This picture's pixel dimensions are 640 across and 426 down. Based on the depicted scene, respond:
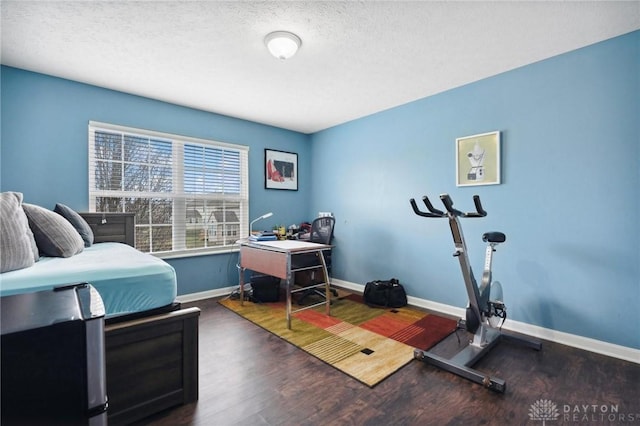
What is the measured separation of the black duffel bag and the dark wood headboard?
107 inches

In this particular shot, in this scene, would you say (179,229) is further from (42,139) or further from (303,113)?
(303,113)

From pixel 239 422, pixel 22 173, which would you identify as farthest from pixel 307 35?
pixel 22 173

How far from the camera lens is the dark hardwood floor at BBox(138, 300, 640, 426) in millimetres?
1578

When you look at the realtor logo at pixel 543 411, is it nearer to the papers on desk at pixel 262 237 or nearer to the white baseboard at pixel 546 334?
the white baseboard at pixel 546 334

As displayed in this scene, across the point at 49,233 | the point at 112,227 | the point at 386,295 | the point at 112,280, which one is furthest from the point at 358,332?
the point at 112,227

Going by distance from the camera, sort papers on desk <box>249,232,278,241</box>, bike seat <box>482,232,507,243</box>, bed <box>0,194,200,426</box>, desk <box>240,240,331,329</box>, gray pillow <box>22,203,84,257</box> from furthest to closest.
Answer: papers on desk <box>249,232,278,241</box> < desk <box>240,240,331,329</box> < bike seat <box>482,232,507,243</box> < gray pillow <box>22,203,84,257</box> < bed <box>0,194,200,426</box>

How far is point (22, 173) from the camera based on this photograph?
262 cm

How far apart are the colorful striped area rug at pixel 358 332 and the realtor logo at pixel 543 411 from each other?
765 millimetres

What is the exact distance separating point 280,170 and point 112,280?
327cm

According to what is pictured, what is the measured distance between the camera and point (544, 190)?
2.55 m

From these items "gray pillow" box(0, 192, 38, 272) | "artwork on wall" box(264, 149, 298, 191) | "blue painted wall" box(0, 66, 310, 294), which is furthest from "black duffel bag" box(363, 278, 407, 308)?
"gray pillow" box(0, 192, 38, 272)

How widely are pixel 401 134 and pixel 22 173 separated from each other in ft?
12.8

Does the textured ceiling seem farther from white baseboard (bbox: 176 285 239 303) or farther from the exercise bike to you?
white baseboard (bbox: 176 285 239 303)

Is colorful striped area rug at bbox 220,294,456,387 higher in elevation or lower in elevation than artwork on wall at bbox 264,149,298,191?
lower
